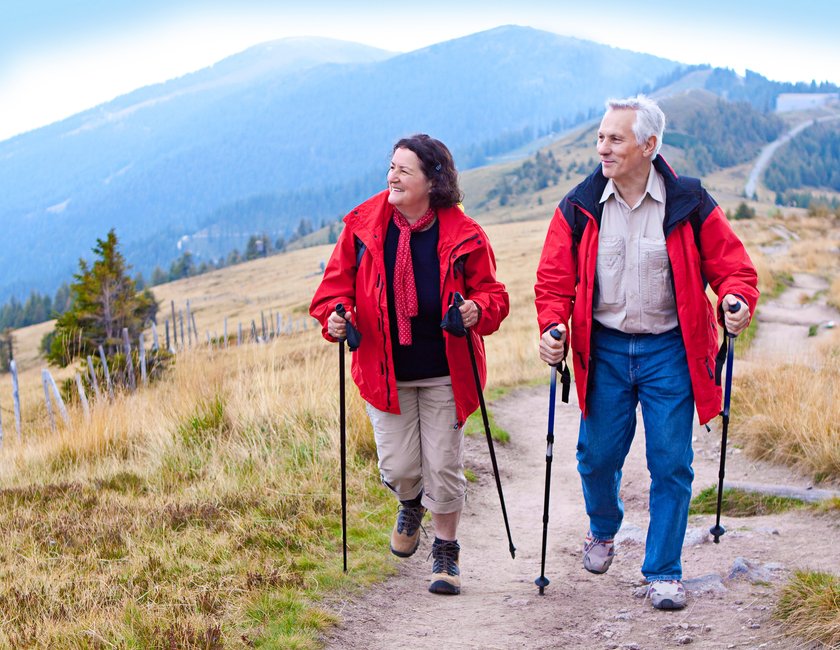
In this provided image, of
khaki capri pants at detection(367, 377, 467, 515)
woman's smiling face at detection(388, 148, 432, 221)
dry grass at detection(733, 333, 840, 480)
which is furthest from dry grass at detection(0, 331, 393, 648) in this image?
dry grass at detection(733, 333, 840, 480)

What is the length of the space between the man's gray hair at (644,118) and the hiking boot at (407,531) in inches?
94.1

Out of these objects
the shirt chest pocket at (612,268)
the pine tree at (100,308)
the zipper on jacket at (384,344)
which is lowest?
the pine tree at (100,308)

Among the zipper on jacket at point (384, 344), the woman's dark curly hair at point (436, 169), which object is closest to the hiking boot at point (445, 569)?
the zipper on jacket at point (384, 344)

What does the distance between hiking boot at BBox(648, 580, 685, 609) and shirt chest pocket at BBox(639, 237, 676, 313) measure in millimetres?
1365

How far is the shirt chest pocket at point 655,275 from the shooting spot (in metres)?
4.38

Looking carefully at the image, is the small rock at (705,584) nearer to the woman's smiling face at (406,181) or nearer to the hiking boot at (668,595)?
the hiking boot at (668,595)

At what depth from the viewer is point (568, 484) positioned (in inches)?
306

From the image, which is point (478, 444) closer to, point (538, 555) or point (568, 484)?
point (568, 484)

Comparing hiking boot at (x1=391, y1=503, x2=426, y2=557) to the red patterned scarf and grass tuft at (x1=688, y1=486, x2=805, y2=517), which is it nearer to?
the red patterned scarf

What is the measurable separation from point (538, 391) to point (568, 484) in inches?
151

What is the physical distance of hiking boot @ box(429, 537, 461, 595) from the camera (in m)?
5.00

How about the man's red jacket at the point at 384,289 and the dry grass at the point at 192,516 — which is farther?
the man's red jacket at the point at 384,289

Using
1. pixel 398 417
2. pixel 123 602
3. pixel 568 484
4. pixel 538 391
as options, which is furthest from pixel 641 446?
pixel 123 602

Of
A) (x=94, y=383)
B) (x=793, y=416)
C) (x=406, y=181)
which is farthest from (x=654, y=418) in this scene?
(x=94, y=383)
